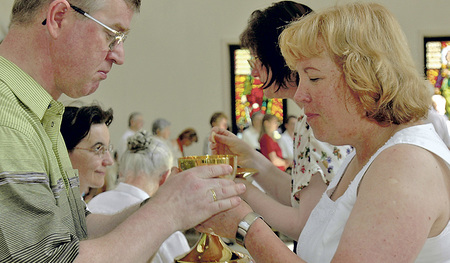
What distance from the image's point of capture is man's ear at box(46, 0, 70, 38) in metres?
1.38

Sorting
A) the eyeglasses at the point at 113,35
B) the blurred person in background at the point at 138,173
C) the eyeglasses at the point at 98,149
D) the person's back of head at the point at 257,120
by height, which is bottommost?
the person's back of head at the point at 257,120

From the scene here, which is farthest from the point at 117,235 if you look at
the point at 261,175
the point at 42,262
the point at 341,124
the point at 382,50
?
the point at 261,175

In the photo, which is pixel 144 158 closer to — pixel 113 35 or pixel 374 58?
pixel 113 35

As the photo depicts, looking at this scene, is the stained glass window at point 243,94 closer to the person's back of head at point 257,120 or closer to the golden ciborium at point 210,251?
the person's back of head at point 257,120

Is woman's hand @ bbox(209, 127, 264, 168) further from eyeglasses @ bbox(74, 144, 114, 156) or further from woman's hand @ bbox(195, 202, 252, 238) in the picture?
eyeglasses @ bbox(74, 144, 114, 156)

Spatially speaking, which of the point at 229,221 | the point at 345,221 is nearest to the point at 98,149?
the point at 229,221

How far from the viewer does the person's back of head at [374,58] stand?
56.2 inches

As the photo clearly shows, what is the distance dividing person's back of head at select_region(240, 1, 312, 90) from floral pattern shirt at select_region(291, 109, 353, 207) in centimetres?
23

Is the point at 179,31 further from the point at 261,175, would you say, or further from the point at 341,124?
the point at 341,124

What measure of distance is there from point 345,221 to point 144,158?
1.98 metres

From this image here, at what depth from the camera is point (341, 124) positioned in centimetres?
152

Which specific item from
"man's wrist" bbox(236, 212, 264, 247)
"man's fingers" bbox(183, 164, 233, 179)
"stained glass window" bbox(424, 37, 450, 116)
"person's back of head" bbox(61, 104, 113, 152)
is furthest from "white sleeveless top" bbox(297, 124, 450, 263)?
"stained glass window" bbox(424, 37, 450, 116)

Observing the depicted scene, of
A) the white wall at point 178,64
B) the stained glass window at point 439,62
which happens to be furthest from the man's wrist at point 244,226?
the stained glass window at point 439,62

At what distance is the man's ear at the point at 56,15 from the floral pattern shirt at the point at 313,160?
107 cm
